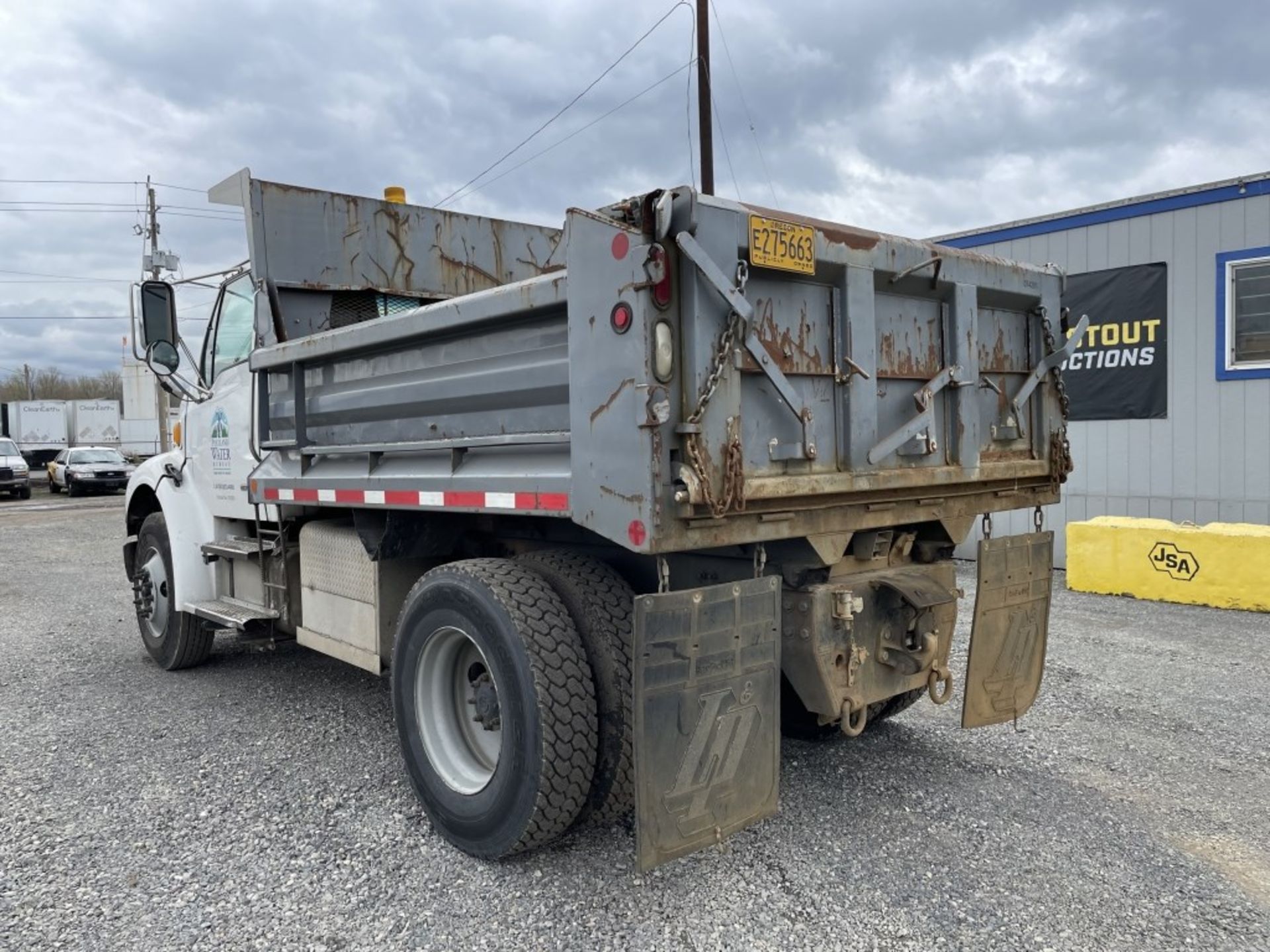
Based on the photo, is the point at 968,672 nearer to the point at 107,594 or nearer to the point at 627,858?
the point at 627,858

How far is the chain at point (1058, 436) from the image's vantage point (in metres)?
4.19

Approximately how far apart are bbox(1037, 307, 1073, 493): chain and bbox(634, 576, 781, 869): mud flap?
2.01 m

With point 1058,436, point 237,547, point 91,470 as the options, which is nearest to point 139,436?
point 91,470

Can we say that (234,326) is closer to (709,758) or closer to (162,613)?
(162,613)

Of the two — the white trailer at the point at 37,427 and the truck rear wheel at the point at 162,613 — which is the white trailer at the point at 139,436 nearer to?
the white trailer at the point at 37,427

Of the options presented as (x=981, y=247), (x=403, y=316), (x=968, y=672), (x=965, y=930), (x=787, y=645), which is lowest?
(x=965, y=930)

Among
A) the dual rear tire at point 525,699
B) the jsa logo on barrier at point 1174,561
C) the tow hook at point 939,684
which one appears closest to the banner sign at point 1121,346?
the jsa logo on barrier at point 1174,561

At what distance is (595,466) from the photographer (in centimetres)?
290

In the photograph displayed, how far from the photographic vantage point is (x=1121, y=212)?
9.54 m

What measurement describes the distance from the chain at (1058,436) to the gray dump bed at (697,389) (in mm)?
16

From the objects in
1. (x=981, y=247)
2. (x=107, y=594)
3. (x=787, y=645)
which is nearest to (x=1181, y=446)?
(x=981, y=247)

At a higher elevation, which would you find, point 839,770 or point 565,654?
point 565,654

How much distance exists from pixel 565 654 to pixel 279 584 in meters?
2.80

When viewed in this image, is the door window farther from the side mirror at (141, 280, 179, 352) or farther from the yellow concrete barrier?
the yellow concrete barrier
